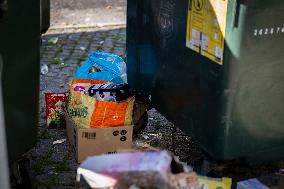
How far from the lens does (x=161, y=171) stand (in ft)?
7.02

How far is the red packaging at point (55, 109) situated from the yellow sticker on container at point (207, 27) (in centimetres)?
144

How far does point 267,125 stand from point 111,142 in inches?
44.0

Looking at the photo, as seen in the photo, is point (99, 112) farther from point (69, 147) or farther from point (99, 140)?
point (69, 147)

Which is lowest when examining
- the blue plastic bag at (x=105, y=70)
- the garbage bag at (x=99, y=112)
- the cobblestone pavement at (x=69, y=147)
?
the cobblestone pavement at (x=69, y=147)

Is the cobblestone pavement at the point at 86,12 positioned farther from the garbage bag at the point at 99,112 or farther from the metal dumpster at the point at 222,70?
the metal dumpster at the point at 222,70

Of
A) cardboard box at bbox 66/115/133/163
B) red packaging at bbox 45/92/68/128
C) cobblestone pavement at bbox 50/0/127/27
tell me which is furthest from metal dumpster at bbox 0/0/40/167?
cobblestone pavement at bbox 50/0/127/27

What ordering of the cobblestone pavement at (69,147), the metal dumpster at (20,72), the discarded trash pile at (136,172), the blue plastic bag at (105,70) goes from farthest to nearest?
the blue plastic bag at (105,70), the cobblestone pavement at (69,147), the metal dumpster at (20,72), the discarded trash pile at (136,172)

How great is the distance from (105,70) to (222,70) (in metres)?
1.50

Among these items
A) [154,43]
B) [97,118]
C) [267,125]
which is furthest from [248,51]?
[97,118]

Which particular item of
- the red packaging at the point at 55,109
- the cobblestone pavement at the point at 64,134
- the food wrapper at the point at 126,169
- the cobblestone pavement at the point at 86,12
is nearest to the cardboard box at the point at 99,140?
the cobblestone pavement at the point at 64,134

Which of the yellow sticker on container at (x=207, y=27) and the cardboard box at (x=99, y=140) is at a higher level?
the yellow sticker on container at (x=207, y=27)

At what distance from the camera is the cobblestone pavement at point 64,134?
3557 millimetres

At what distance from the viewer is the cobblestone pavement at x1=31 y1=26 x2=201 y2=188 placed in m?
3.56

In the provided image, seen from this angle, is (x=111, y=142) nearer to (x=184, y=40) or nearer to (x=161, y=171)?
(x=184, y=40)
